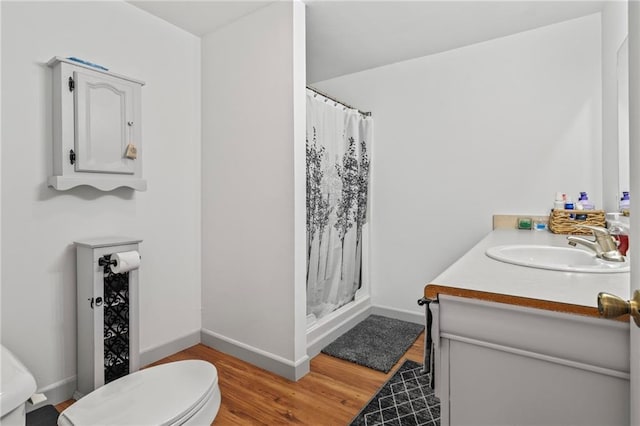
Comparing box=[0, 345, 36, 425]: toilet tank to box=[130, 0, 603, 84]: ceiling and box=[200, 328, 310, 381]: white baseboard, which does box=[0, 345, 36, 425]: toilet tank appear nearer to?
box=[200, 328, 310, 381]: white baseboard

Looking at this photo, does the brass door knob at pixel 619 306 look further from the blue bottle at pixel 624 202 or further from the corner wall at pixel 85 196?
the corner wall at pixel 85 196

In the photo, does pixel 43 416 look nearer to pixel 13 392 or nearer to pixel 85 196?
pixel 13 392

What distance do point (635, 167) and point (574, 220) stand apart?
1743 millimetres

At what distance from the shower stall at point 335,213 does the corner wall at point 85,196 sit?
0.86m

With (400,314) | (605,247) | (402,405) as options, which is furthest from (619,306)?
(400,314)

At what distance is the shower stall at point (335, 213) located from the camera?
2.39 m

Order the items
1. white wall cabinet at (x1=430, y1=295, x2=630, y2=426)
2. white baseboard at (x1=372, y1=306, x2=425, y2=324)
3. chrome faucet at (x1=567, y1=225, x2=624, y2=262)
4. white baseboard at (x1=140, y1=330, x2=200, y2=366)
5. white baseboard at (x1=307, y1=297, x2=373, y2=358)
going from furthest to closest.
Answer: white baseboard at (x1=372, y1=306, x2=425, y2=324), white baseboard at (x1=307, y1=297, x2=373, y2=358), white baseboard at (x1=140, y1=330, x2=200, y2=366), chrome faucet at (x1=567, y1=225, x2=624, y2=262), white wall cabinet at (x1=430, y1=295, x2=630, y2=426)

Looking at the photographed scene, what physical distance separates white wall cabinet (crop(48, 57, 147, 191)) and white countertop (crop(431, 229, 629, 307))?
1786 millimetres

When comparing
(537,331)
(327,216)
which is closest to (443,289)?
(537,331)

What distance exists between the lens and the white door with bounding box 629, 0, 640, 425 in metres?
0.59

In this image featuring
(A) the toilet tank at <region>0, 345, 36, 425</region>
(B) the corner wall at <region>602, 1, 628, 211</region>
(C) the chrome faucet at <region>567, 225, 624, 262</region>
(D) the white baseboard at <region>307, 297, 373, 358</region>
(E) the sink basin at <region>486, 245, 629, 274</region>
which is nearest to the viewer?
(A) the toilet tank at <region>0, 345, 36, 425</region>

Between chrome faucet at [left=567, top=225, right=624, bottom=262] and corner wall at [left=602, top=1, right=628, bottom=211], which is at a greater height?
corner wall at [left=602, top=1, right=628, bottom=211]

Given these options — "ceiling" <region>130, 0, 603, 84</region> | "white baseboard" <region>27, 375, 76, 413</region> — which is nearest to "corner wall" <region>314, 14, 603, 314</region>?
"ceiling" <region>130, 0, 603, 84</region>

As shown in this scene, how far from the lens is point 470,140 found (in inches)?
104
